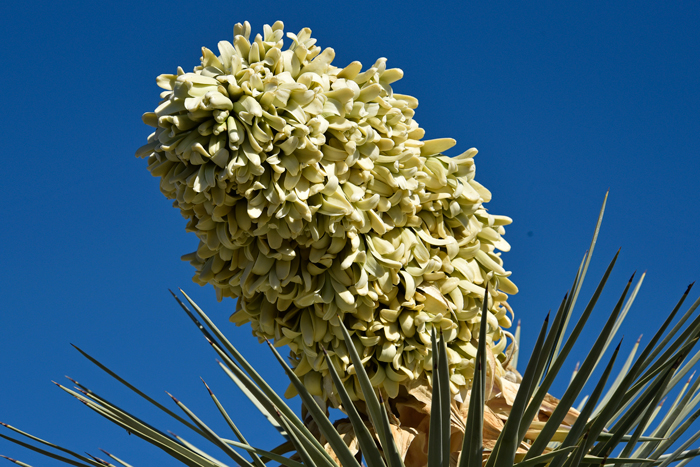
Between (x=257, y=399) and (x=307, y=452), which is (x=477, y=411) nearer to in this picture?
(x=307, y=452)

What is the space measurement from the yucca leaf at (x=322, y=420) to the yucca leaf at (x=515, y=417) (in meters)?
0.36

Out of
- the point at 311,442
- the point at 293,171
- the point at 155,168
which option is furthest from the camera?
the point at 155,168

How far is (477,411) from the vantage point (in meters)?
1.62

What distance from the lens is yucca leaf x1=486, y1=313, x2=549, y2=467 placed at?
5.22 feet

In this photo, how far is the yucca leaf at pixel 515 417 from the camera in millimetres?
1592

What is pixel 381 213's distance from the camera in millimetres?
2164

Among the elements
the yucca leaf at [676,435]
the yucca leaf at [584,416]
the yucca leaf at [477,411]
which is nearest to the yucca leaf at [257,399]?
the yucca leaf at [477,411]

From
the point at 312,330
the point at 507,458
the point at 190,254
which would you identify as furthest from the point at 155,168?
the point at 507,458

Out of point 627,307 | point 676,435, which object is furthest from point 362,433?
point 627,307

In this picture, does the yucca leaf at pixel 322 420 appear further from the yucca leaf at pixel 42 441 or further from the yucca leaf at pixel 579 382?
the yucca leaf at pixel 42 441

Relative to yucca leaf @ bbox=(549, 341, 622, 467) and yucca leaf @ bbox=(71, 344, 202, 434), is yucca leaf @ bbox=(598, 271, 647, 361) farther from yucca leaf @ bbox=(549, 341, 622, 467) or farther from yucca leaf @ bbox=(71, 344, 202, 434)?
yucca leaf @ bbox=(71, 344, 202, 434)

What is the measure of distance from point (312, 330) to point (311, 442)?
1.25 ft

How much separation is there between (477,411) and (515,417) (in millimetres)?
85

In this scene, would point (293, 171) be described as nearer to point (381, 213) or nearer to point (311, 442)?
point (381, 213)
